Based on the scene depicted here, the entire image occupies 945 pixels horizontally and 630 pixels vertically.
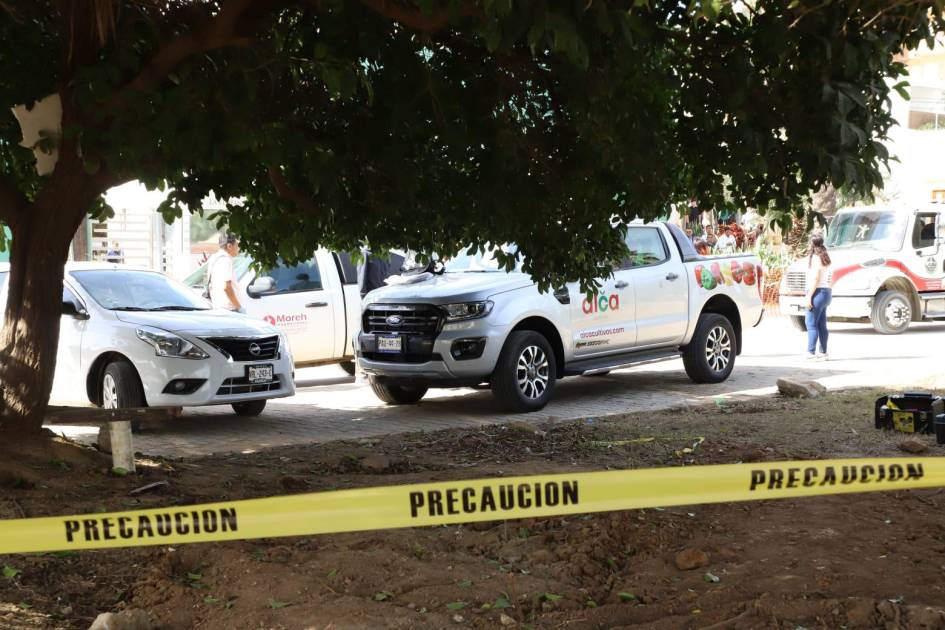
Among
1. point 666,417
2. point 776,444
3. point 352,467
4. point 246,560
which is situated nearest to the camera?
point 246,560

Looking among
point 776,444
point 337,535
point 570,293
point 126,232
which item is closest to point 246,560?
point 337,535

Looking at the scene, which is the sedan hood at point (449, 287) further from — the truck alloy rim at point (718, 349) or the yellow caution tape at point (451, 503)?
Answer: the yellow caution tape at point (451, 503)

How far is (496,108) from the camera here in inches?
266

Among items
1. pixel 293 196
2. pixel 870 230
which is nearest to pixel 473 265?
pixel 293 196

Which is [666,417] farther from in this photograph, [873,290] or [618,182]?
[873,290]

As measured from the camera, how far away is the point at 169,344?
9906 millimetres

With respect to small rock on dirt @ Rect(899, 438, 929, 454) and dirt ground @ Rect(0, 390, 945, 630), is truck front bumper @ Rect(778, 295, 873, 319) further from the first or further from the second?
dirt ground @ Rect(0, 390, 945, 630)

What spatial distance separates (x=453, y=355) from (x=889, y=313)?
38.2ft

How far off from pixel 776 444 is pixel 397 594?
4.62m

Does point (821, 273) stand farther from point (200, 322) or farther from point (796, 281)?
point (200, 322)

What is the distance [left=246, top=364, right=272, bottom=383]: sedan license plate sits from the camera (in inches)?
403

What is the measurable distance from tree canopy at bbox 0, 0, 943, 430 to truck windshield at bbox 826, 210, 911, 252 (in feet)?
44.5

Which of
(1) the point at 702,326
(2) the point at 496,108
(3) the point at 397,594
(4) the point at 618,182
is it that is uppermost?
(2) the point at 496,108

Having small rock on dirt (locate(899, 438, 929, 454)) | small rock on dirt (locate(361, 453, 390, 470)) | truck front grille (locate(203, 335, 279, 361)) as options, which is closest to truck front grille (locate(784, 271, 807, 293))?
small rock on dirt (locate(899, 438, 929, 454))
